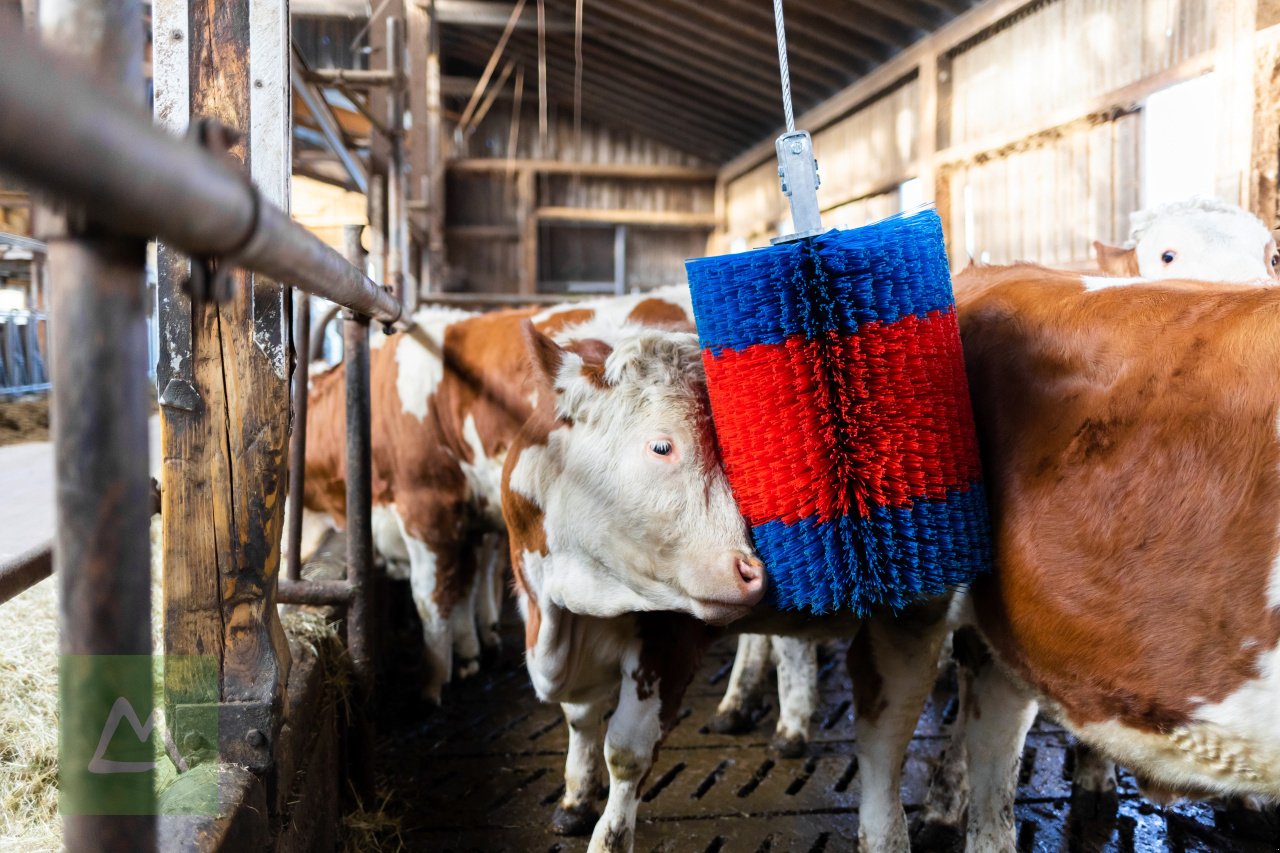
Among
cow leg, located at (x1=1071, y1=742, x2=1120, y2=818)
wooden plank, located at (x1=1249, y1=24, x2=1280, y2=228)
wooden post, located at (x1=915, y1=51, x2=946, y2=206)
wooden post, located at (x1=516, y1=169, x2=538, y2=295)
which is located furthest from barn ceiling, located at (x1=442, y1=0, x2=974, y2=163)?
cow leg, located at (x1=1071, y1=742, x2=1120, y2=818)

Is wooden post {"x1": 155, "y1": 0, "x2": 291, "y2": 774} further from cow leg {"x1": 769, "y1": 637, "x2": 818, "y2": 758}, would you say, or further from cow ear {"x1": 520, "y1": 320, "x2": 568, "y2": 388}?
cow leg {"x1": 769, "y1": 637, "x2": 818, "y2": 758}

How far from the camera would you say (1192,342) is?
1548 millimetres

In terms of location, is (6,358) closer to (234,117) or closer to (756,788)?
(234,117)

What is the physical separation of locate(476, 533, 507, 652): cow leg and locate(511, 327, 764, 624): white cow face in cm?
257

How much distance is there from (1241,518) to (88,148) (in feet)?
5.30

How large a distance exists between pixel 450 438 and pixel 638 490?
2.39 metres

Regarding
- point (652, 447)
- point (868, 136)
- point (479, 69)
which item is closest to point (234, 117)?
point (652, 447)

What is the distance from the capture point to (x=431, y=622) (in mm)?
3977

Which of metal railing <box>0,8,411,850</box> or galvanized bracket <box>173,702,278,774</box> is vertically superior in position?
metal railing <box>0,8,411,850</box>

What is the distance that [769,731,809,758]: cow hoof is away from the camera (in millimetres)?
3240

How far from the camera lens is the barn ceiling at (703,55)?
29.5ft

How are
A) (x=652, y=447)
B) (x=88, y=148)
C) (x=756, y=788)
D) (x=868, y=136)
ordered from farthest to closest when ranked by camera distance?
(x=868, y=136) → (x=756, y=788) → (x=652, y=447) → (x=88, y=148)

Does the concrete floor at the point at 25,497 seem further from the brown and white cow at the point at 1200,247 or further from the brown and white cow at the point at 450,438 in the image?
the brown and white cow at the point at 1200,247

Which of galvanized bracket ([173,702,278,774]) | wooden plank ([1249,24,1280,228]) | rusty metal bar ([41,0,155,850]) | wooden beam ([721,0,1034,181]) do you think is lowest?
galvanized bracket ([173,702,278,774])
